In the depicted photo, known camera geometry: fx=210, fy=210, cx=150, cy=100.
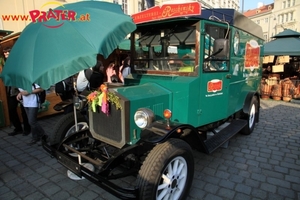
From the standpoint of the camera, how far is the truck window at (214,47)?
112 inches

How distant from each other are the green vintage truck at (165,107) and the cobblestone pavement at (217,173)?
42 cm

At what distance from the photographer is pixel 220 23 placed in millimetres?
3252

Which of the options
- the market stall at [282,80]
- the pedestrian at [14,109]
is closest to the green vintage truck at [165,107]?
the pedestrian at [14,109]

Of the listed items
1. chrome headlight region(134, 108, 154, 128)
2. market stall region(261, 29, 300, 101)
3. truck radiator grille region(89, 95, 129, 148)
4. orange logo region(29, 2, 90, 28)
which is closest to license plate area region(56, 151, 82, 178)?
truck radiator grille region(89, 95, 129, 148)

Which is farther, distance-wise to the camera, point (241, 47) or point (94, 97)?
point (241, 47)

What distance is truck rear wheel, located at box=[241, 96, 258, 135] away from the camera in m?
4.87

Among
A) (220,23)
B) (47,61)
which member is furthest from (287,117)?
(47,61)

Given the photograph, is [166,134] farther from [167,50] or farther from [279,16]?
[279,16]

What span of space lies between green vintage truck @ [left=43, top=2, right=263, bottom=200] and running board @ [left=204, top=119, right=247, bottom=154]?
0.02m

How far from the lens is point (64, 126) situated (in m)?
3.38

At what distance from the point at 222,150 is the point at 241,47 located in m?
2.08

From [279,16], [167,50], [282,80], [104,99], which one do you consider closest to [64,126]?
[104,99]

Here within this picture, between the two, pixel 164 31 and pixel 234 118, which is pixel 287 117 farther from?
pixel 164 31

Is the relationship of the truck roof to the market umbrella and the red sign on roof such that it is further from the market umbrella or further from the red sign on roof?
the market umbrella
